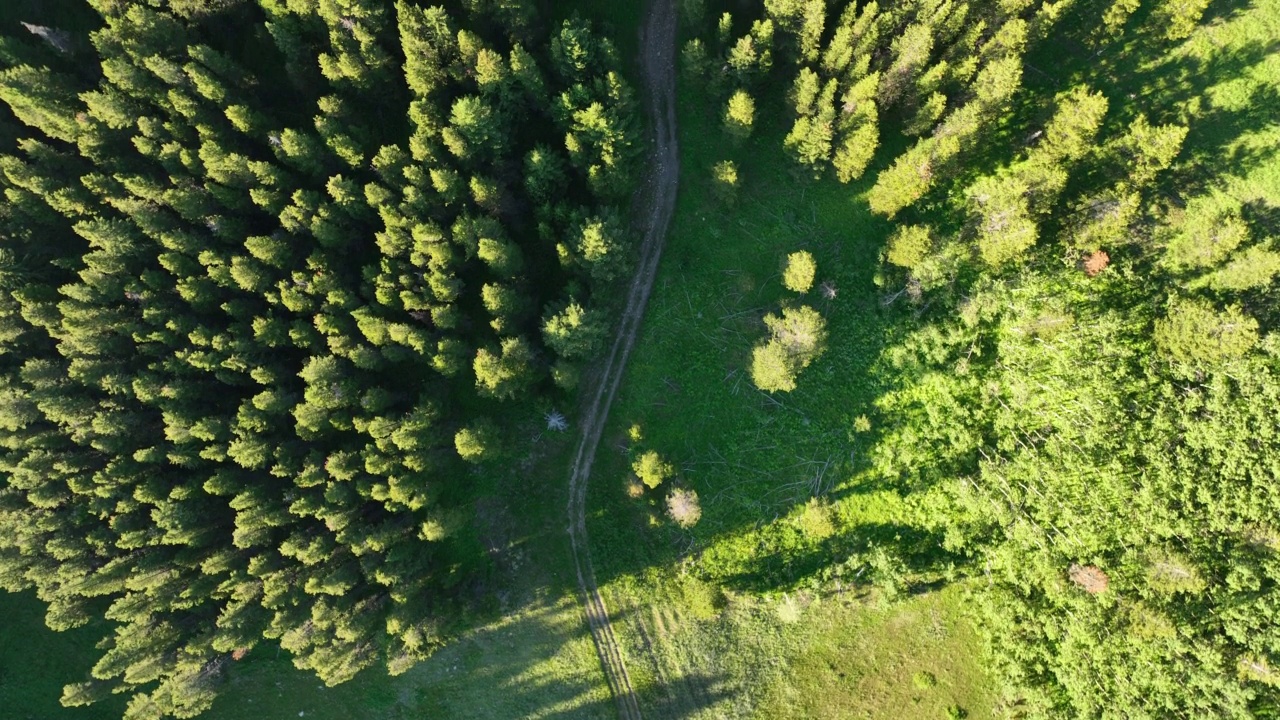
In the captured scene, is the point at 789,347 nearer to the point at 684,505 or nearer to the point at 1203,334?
the point at 684,505

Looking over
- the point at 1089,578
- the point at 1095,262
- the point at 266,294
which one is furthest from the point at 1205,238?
the point at 266,294

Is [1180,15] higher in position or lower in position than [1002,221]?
higher

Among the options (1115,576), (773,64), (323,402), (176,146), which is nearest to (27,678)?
(323,402)

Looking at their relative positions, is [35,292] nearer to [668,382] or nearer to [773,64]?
[668,382]

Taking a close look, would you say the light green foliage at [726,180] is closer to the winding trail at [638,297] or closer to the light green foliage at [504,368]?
the winding trail at [638,297]

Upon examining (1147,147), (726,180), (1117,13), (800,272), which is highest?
(726,180)

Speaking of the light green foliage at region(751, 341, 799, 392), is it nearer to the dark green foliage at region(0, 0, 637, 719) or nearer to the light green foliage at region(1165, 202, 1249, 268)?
the dark green foliage at region(0, 0, 637, 719)

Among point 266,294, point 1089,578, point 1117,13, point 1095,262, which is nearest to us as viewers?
point 266,294
